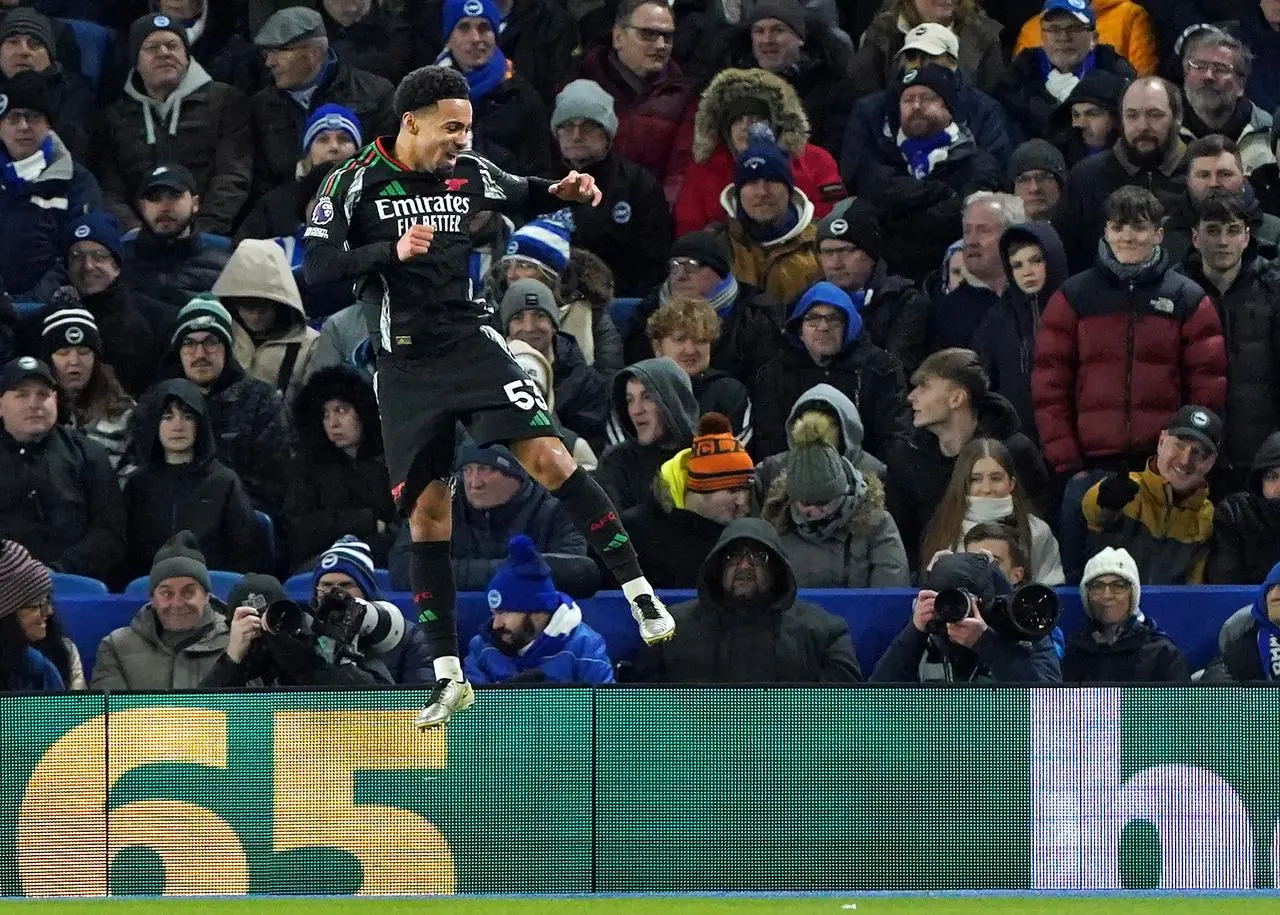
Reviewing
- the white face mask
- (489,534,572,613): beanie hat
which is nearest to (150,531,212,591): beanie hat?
(489,534,572,613): beanie hat

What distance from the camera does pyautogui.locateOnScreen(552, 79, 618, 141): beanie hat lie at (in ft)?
50.7

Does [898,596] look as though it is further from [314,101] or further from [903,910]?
[314,101]

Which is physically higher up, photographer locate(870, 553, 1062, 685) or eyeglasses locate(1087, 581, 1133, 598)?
eyeglasses locate(1087, 581, 1133, 598)

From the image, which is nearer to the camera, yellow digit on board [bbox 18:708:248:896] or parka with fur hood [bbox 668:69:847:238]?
yellow digit on board [bbox 18:708:248:896]

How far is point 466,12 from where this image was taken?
15883mm

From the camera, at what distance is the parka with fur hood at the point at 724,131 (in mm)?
15414

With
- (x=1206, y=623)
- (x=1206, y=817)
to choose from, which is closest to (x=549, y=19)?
(x=1206, y=623)

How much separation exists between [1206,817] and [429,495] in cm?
334

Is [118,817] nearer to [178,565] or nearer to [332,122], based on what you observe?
[178,565]

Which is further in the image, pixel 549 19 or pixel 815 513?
pixel 549 19

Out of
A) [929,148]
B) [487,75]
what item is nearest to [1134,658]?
[929,148]

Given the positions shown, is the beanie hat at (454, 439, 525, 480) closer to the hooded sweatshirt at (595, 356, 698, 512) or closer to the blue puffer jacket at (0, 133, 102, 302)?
the hooded sweatshirt at (595, 356, 698, 512)

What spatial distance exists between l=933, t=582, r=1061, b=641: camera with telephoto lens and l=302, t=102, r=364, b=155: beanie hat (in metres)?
4.82

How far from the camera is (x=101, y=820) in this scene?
11711 mm
